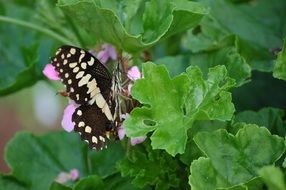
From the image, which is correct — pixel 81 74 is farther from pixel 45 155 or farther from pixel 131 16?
pixel 45 155

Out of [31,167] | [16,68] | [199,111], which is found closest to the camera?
[199,111]

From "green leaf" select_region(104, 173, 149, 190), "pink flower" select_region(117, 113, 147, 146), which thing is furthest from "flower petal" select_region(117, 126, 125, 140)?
"green leaf" select_region(104, 173, 149, 190)

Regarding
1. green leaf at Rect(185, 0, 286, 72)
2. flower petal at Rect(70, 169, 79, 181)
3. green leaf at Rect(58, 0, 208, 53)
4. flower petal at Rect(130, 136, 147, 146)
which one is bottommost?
flower petal at Rect(70, 169, 79, 181)

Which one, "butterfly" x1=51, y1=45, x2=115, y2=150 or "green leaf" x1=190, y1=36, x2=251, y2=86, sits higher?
"butterfly" x1=51, y1=45, x2=115, y2=150

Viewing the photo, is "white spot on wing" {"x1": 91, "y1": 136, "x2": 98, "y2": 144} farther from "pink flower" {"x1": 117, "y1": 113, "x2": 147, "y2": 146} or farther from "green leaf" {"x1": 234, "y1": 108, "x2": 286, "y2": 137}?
"green leaf" {"x1": 234, "y1": 108, "x2": 286, "y2": 137}

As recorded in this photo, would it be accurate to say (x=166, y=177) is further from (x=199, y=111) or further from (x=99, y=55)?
(x=99, y=55)

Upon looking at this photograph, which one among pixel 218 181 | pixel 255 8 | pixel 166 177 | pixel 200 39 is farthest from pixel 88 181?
pixel 255 8
